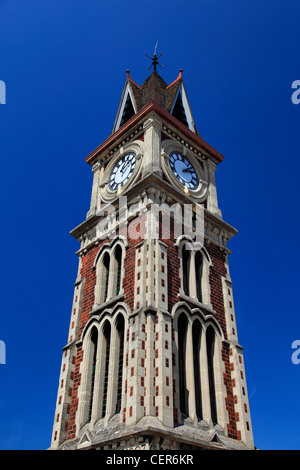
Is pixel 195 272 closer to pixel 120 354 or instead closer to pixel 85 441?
pixel 120 354

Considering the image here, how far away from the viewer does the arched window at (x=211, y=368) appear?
1978 cm

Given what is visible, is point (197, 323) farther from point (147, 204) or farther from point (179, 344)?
point (147, 204)

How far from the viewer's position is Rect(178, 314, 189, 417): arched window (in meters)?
18.4

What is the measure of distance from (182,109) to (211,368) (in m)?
19.0

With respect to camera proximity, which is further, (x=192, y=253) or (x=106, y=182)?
(x=106, y=182)

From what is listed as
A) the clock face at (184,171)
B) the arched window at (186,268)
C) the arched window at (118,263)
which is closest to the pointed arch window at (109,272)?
the arched window at (118,263)

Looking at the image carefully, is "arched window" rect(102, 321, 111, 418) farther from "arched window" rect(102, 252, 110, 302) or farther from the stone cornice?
the stone cornice

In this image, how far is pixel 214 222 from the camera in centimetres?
2602

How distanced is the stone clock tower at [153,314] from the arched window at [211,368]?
45mm

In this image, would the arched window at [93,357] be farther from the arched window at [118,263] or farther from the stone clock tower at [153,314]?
the arched window at [118,263]

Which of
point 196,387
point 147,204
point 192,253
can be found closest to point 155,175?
point 147,204
